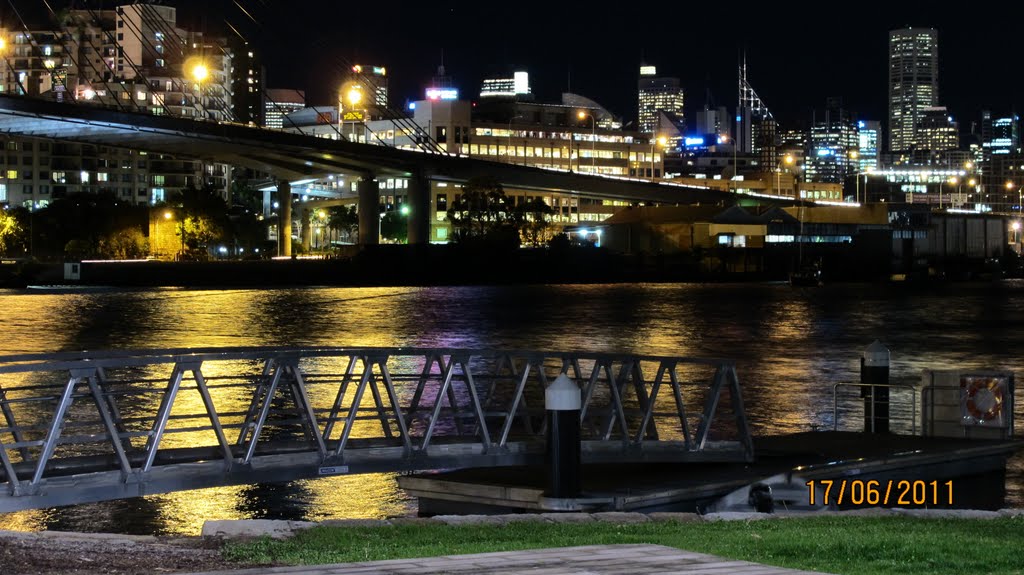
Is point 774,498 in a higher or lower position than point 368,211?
lower

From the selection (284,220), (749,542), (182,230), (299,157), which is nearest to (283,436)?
(749,542)

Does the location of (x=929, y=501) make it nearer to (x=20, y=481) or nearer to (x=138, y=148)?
(x=20, y=481)

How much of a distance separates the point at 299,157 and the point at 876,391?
123 m

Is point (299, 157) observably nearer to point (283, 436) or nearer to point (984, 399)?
point (283, 436)

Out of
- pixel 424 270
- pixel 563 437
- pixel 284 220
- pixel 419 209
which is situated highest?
pixel 419 209

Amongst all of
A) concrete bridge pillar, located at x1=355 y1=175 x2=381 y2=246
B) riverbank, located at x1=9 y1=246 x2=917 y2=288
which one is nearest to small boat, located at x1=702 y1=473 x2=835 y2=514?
riverbank, located at x1=9 y1=246 x2=917 y2=288

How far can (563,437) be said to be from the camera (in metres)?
14.9

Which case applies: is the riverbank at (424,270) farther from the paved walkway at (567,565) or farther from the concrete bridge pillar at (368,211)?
the paved walkway at (567,565)

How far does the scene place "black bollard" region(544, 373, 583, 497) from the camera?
14625 mm

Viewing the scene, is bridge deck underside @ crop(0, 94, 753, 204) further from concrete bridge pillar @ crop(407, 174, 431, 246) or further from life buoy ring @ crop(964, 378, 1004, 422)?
life buoy ring @ crop(964, 378, 1004, 422)

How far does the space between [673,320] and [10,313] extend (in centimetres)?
3402

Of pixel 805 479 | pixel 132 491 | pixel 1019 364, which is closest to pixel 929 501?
pixel 805 479

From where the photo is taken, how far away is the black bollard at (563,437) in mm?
14625

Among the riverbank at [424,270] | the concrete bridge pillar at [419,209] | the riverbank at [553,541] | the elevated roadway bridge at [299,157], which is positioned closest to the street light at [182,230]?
the elevated roadway bridge at [299,157]
